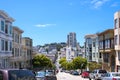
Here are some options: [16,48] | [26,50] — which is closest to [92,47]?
[26,50]

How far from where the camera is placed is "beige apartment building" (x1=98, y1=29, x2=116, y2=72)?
67.0 metres

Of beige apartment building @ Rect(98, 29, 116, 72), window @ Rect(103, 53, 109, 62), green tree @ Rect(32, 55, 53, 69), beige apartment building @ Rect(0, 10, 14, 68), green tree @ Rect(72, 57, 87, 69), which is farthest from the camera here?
green tree @ Rect(72, 57, 87, 69)

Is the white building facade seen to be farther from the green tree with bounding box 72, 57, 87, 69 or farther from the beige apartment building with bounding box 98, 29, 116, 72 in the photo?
the beige apartment building with bounding box 98, 29, 116, 72

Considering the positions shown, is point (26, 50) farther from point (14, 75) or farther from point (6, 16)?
point (14, 75)

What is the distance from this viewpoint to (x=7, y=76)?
1242cm

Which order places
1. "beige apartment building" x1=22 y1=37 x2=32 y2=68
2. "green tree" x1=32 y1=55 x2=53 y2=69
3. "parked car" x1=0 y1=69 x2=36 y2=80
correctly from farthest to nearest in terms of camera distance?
"green tree" x1=32 y1=55 x2=53 y2=69, "beige apartment building" x1=22 y1=37 x2=32 y2=68, "parked car" x1=0 y1=69 x2=36 y2=80

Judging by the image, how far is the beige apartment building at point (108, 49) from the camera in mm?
66963

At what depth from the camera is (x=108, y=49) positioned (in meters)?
68.8

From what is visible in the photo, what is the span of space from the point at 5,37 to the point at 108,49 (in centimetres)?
2504

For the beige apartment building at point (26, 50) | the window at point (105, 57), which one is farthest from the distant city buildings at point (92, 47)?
the beige apartment building at point (26, 50)

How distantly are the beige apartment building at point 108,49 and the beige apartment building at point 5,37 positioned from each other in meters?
21.7

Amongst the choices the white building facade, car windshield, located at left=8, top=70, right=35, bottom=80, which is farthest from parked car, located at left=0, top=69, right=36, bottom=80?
the white building facade

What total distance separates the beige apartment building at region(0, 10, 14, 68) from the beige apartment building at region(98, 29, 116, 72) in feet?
71.1

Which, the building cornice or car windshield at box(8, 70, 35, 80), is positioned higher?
the building cornice
